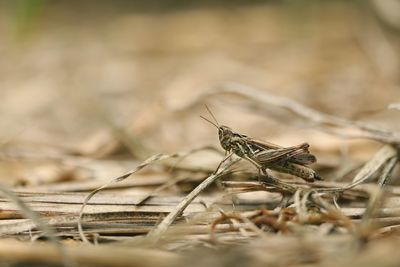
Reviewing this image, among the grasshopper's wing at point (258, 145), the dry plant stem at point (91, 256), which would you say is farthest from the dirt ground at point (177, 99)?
the grasshopper's wing at point (258, 145)

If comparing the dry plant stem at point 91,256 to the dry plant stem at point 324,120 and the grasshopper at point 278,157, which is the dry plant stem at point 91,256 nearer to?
the grasshopper at point 278,157

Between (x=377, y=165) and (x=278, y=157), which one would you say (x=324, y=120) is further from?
(x=278, y=157)

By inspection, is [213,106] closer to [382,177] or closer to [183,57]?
[183,57]

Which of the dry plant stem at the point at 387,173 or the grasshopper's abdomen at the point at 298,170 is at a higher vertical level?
the grasshopper's abdomen at the point at 298,170

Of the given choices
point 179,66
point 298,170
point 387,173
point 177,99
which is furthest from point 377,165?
point 179,66

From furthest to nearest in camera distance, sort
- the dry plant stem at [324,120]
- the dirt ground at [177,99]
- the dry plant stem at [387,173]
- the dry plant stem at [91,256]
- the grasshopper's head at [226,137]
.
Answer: the dry plant stem at [324,120], the grasshopper's head at [226,137], the dry plant stem at [387,173], the dirt ground at [177,99], the dry plant stem at [91,256]

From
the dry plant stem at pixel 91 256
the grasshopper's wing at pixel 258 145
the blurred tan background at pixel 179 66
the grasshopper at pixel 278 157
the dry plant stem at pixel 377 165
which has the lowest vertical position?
the dry plant stem at pixel 91 256
